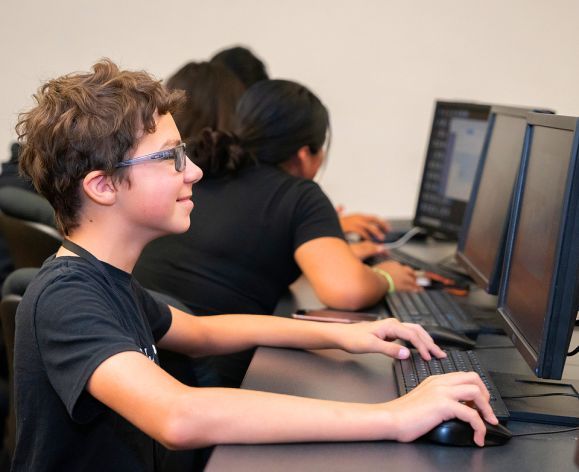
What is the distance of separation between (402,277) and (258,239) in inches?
15.8

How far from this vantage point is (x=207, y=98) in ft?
7.88

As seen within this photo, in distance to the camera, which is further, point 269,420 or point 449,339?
point 449,339

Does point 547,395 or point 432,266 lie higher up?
point 547,395

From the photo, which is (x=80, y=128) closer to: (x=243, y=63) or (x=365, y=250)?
(x=365, y=250)

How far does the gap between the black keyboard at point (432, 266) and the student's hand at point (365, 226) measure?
165 millimetres

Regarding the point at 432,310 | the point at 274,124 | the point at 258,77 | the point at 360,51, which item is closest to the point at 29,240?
the point at 274,124

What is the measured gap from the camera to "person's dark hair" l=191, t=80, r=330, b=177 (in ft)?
6.59

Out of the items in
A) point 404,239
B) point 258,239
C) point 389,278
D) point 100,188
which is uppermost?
point 100,188

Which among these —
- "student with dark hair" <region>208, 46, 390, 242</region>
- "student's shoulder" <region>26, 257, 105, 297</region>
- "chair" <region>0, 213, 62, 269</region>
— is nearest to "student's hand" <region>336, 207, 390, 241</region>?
"student with dark hair" <region>208, 46, 390, 242</region>

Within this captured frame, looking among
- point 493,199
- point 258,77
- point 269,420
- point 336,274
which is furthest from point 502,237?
point 258,77

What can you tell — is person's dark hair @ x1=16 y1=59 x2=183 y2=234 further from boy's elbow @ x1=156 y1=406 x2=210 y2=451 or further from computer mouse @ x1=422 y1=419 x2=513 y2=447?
computer mouse @ x1=422 y1=419 x2=513 y2=447

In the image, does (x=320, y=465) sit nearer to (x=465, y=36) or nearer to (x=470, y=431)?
(x=470, y=431)

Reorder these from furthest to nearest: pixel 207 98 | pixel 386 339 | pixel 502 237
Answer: pixel 207 98 < pixel 502 237 < pixel 386 339

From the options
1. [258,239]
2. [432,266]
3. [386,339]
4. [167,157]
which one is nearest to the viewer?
[167,157]
